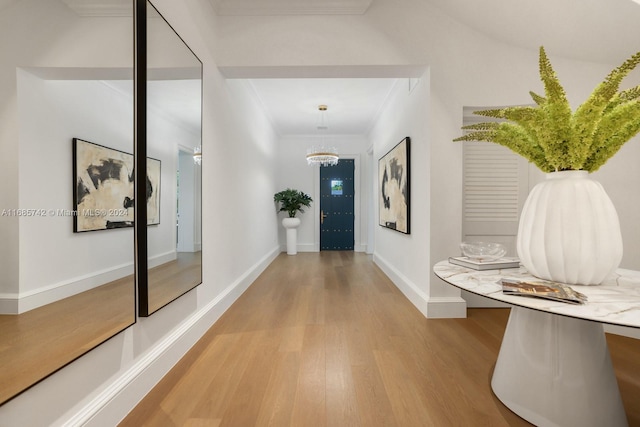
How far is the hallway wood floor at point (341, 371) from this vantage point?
158 cm

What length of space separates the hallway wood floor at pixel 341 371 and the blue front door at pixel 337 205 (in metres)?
4.07

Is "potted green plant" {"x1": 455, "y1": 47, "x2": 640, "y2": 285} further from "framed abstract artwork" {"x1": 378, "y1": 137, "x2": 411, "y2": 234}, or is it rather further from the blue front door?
the blue front door

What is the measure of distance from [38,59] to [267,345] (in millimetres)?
2110

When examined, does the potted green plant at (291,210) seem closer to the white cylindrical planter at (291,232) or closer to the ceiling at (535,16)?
the white cylindrical planter at (291,232)

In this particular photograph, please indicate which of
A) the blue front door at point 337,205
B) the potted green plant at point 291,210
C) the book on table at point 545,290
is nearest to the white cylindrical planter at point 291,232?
the potted green plant at point 291,210

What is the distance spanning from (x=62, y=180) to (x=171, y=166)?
0.87m

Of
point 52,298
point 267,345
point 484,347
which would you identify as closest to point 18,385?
point 52,298

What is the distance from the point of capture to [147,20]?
1729mm

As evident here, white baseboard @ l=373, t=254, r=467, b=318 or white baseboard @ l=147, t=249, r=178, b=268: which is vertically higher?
white baseboard @ l=147, t=249, r=178, b=268

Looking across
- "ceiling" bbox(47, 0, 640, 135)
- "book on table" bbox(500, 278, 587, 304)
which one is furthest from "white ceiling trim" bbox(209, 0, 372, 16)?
"book on table" bbox(500, 278, 587, 304)

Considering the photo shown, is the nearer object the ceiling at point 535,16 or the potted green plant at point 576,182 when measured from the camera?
the potted green plant at point 576,182

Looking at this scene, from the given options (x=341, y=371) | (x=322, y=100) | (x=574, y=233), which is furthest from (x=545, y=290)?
(x=322, y=100)

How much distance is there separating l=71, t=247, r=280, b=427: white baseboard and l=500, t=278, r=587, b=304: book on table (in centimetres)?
184

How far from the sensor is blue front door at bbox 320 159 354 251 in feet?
24.2
